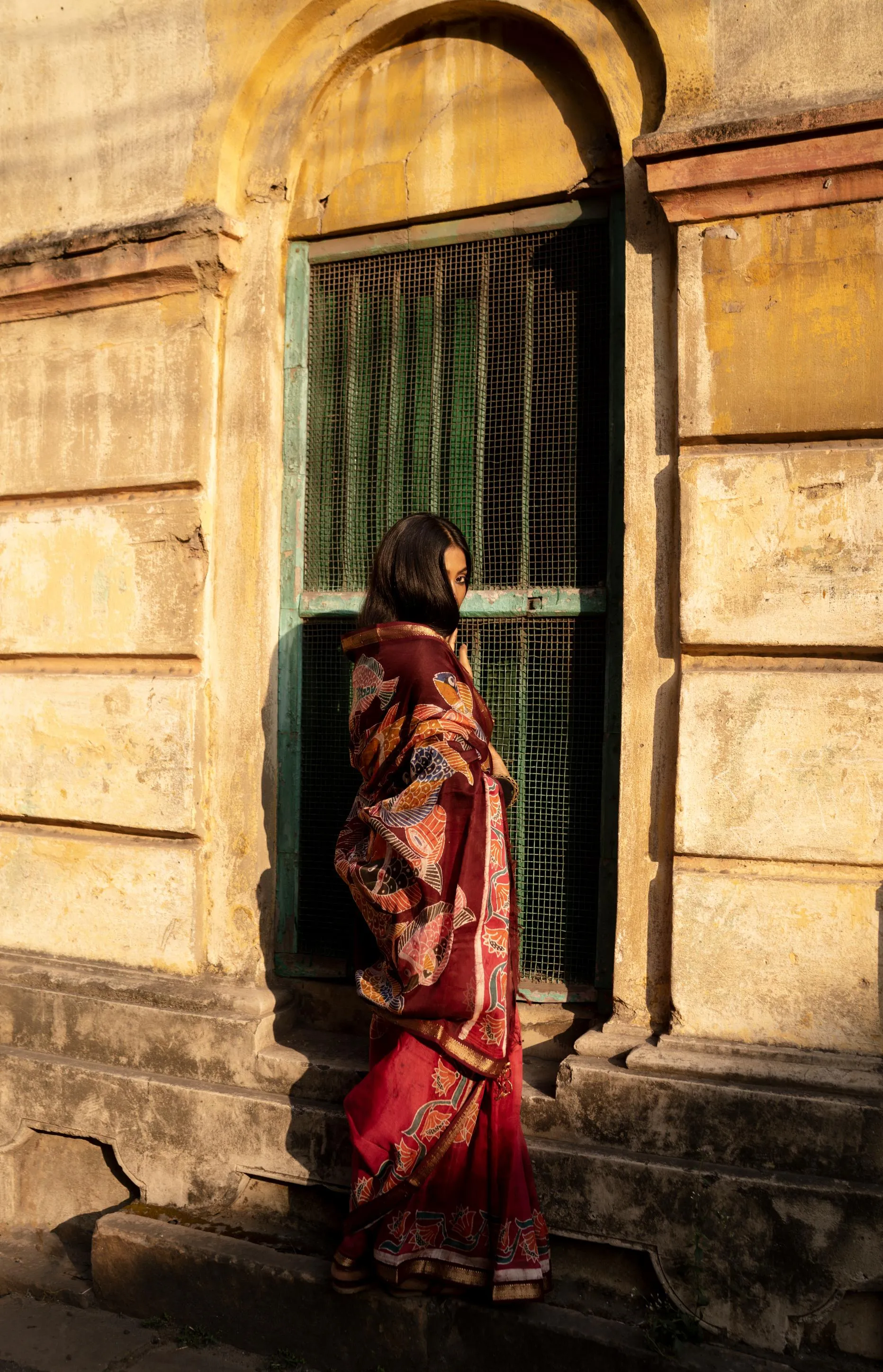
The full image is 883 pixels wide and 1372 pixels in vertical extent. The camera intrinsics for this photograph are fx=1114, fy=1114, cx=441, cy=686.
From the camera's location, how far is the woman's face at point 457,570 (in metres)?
3.17

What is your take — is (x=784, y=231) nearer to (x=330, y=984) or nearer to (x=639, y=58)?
(x=639, y=58)

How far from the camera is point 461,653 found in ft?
11.1

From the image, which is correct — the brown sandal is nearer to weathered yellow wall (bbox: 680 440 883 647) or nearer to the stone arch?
weathered yellow wall (bbox: 680 440 883 647)

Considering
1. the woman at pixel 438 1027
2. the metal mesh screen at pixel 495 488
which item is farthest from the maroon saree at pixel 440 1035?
the metal mesh screen at pixel 495 488

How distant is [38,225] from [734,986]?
3.54 metres

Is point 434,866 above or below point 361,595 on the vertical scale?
below

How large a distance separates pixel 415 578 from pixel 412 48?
1.95m

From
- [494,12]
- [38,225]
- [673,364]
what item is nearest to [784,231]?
[673,364]

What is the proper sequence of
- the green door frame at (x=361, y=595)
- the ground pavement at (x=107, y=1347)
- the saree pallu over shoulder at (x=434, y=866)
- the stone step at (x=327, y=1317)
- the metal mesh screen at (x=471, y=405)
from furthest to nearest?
1. the metal mesh screen at (x=471, y=405)
2. the green door frame at (x=361, y=595)
3. the ground pavement at (x=107, y=1347)
4. the saree pallu over shoulder at (x=434, y=866)
5. the stone step at (x=327, y=1317)

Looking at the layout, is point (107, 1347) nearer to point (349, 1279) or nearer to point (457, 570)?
point (349, 1279)

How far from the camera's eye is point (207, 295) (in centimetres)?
378

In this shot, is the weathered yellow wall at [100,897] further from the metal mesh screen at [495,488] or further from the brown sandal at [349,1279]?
the brown sandal at [349,1279]

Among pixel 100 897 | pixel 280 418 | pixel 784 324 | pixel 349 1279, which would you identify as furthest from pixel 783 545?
pixel 100 897

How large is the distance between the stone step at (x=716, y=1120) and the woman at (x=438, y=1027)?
20 cm
